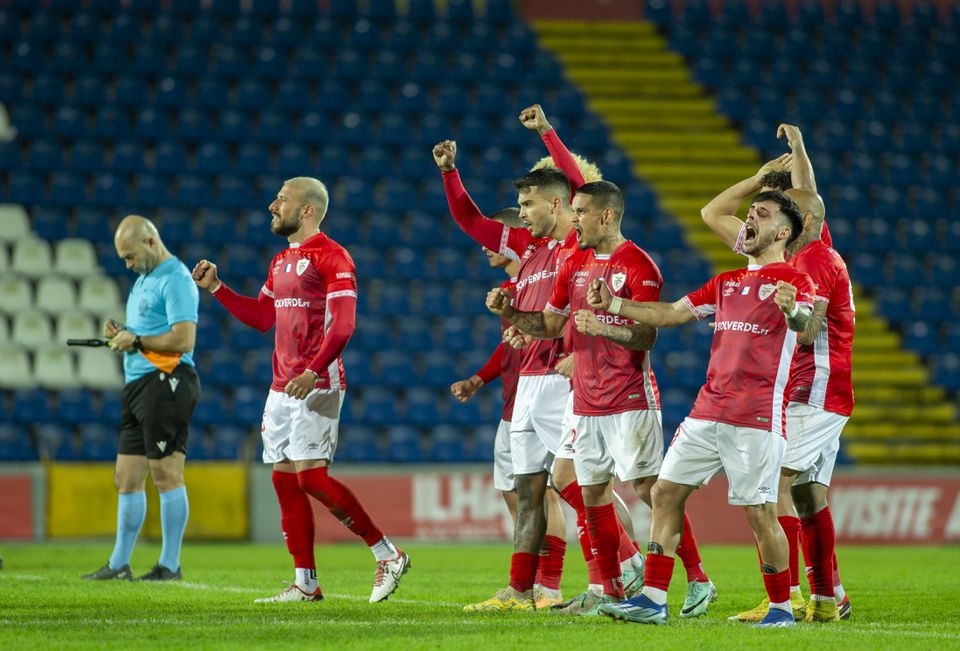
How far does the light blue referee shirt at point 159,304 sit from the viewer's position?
9383mm

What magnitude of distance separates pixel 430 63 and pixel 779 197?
49.6 ft

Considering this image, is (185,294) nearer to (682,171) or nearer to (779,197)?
(779,197)

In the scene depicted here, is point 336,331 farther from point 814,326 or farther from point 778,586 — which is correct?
point 778,586

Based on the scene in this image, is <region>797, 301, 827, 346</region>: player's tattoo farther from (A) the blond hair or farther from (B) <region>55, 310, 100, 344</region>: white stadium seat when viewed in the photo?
(B) <region>55, 310, 100, 344</region>: white stadium seat

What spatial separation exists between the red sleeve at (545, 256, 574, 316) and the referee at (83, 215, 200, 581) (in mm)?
3142

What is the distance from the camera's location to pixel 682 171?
2159 centimetres

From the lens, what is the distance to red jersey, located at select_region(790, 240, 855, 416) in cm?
751

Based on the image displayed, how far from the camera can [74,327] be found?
1659 cm

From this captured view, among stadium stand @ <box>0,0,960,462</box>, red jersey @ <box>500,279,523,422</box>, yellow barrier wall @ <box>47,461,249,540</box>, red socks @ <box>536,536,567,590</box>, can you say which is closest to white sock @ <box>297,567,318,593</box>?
red socks @ <box>536,536,567,590</box>

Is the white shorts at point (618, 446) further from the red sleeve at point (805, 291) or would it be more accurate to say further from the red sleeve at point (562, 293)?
the red sleeve at point (805, 291)

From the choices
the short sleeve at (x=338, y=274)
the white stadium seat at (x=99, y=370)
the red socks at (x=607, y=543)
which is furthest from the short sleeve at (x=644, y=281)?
the white stadium seat at (x=99, y=370)

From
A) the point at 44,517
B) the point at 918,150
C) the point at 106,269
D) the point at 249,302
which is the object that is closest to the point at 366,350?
the point at 106,269

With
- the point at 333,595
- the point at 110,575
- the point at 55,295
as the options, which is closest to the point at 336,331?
the point at 333,595

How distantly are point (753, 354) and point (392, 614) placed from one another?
7.74ft
